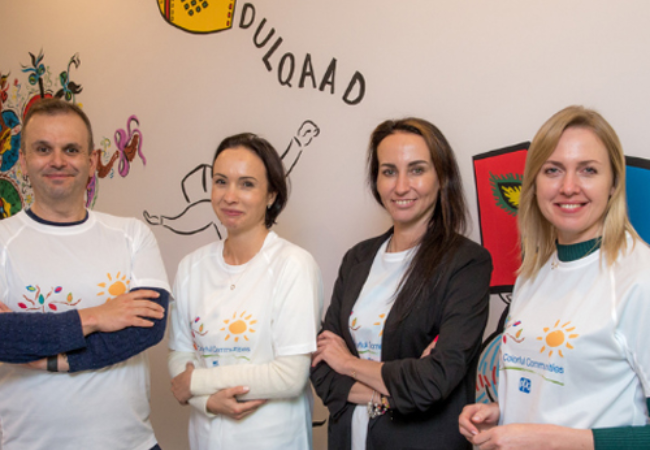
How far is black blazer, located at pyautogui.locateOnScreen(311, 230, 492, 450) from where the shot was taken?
5.00 ft

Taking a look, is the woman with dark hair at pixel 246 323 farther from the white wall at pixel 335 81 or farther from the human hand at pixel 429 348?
the white wall at pixel 335 81

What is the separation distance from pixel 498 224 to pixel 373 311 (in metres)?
0.64

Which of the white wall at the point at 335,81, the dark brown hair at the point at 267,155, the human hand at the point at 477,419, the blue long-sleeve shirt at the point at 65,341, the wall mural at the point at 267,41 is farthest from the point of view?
the wall mural at the point at 267,41

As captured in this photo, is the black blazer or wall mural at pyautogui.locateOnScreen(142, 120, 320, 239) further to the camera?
wall mural at pyautogui.locateOnScreen(142, 120, 320, 239)

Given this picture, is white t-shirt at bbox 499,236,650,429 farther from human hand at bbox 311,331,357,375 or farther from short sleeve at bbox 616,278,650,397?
human hand at bbox 311,331,357,375

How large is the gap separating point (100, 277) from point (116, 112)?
79.3 inches

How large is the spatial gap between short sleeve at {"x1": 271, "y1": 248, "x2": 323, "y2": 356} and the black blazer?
0.55 feet

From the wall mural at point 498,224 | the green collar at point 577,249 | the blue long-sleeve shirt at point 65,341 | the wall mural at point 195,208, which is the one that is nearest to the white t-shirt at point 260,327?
the blue long-sleeve shirt at point 65,341

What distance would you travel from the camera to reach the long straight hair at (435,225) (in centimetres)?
165

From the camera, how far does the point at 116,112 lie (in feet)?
11.8

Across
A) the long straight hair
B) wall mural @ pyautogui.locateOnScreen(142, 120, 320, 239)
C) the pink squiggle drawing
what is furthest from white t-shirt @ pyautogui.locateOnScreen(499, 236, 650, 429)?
the pink squiggle drawing

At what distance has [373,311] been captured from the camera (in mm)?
1742

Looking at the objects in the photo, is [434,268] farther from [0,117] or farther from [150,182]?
[0,117]

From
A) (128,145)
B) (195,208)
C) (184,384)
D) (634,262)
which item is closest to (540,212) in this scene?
(634,262)
